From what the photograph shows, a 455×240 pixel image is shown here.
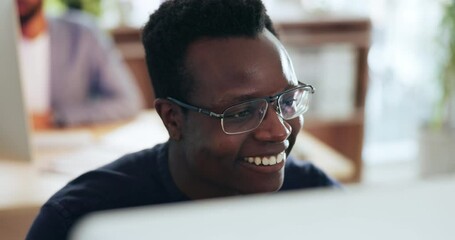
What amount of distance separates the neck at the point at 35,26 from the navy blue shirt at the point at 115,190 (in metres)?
0.22

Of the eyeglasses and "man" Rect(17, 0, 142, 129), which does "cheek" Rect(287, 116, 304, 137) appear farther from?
"man" Rect(17, 0, 142, 129)

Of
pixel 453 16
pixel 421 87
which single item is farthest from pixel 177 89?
pixel 453 16

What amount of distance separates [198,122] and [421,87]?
0.57 meters

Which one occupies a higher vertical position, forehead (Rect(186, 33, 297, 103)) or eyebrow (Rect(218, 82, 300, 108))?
forehead (Rect(186, 33, 297, 103))

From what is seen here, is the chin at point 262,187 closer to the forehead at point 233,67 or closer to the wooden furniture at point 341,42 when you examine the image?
the forehead at point 233,67

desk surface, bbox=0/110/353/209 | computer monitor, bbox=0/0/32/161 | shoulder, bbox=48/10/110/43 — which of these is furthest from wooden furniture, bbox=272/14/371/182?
computer monitor, bbox=0/0/32/161

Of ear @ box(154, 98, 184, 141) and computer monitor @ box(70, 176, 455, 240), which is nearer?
computer monitor @ box(70, 176, 455, 240)

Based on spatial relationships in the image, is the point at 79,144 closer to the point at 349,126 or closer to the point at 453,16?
the point at 349,126

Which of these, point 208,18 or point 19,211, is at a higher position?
point 208,18

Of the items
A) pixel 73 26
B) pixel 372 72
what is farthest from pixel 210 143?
pixel 372 72

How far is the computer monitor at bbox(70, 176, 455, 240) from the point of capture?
23 centimetres

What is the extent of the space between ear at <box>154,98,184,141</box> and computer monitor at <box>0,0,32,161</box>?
158mm

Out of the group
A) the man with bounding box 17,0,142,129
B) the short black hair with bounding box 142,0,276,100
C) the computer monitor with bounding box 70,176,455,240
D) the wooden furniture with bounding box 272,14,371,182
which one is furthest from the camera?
the wooden furniture with bounding box 272,14,371,182

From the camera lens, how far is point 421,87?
92 centimetres
